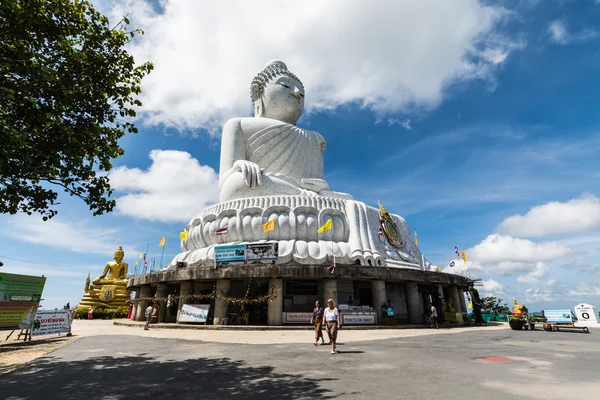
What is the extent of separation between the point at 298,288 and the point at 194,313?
6008mm

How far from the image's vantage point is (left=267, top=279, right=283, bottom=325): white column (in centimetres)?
1628

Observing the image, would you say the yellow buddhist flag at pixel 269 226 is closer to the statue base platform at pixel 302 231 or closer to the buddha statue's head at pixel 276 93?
the statue base platform at pixel 302 231

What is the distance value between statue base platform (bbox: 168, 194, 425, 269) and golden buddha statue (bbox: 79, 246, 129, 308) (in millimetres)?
14768

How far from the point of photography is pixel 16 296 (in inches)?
568

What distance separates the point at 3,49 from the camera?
A: 7027 millimetres

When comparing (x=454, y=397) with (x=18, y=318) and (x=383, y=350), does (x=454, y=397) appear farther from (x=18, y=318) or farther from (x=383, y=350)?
(x=18, y=318)

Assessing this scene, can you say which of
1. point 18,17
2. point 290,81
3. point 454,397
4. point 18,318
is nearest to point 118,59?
point 18,17

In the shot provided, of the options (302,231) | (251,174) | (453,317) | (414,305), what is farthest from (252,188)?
(453,317)

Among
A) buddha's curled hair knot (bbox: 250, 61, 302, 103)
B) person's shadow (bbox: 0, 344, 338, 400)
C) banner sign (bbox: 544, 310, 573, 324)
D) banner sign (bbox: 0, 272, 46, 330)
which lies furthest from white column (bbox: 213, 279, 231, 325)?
buddha's curled hair knot (bbox: 250, 61, 302, 103)

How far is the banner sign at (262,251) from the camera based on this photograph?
682 inches

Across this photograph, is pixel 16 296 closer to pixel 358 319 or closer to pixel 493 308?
pixel 358 319

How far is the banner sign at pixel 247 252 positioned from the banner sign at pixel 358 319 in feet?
15.1

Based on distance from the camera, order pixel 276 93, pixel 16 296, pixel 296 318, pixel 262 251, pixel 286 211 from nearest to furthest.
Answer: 1. pixel 16 296
2. pixel 296 318
3. pixel 262 251
4. pixel 286 211
5. pixel 276 93

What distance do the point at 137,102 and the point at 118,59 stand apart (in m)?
1.14
